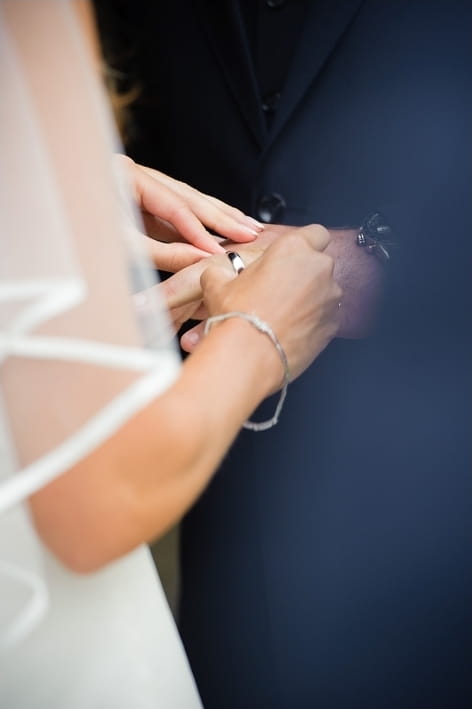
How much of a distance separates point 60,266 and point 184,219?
1.74ft

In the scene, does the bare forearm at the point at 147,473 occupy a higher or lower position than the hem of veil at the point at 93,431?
lower

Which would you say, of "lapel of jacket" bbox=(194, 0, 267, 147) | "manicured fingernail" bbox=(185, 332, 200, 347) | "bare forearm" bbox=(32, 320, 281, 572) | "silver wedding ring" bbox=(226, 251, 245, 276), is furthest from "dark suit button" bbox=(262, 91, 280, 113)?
"bare forearm" bbox=(32, 320, 281, 572)

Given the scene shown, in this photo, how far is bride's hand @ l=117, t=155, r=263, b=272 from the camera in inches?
35.1

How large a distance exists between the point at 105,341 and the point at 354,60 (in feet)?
2.30

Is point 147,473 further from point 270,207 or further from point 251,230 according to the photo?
point 270,207

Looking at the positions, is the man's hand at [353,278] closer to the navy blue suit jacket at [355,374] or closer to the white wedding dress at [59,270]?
the navy blue suit jacket at [355,374]

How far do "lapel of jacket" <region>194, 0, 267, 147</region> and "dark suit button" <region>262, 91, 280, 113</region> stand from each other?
29 millimetres

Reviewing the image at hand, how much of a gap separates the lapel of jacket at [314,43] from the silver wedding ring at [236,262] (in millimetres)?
269

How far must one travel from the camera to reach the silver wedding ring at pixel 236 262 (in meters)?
0.80

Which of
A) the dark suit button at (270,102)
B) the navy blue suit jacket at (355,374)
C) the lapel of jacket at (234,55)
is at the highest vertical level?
the lapel of jacket at (234,55)

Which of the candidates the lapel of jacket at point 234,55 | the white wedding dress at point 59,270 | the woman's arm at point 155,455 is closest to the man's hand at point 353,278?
the lapel of jacket at point 234,55

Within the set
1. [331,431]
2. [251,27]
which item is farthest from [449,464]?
[251,27]

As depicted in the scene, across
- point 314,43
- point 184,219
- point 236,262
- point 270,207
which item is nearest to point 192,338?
point 236,262

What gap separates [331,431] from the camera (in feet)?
3.22
